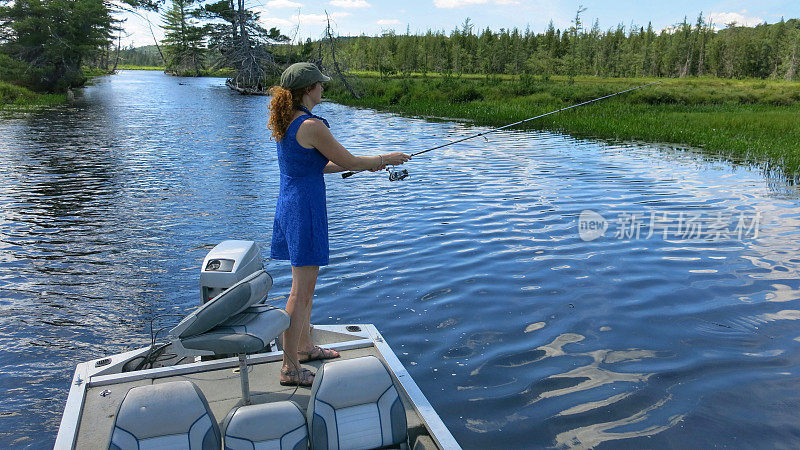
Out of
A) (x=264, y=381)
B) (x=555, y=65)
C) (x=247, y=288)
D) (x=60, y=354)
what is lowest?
(x=60, y=354)

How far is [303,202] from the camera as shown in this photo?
470cm

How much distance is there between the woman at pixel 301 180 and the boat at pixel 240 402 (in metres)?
0.50

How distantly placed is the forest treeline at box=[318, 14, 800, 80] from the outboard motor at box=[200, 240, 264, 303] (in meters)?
97.0

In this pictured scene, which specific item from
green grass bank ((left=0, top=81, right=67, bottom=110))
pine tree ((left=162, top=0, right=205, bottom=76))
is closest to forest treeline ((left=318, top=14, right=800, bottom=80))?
pine tree ((left=162, top=0, right=205, bottom=76))

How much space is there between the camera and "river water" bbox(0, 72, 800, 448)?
547cm

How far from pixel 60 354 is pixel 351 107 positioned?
136 ft

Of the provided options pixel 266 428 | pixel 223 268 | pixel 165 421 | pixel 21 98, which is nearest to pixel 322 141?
pixel 223 268

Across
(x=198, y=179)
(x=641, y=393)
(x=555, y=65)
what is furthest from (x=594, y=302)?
(x=555, y=65)

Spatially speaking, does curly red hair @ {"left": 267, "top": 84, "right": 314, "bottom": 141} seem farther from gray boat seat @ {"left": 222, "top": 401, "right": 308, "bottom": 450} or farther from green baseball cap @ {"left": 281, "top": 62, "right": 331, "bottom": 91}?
gray boat seat @ {"left": 222, "top": 401, "right": 308, "bottom": 450}

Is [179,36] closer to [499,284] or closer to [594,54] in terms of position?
[594,54]

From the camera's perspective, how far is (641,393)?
5703 millimetres

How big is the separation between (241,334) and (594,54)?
119575 millimetres

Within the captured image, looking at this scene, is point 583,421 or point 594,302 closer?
point 583,421

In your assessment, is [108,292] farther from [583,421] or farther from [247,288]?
[583,421]
